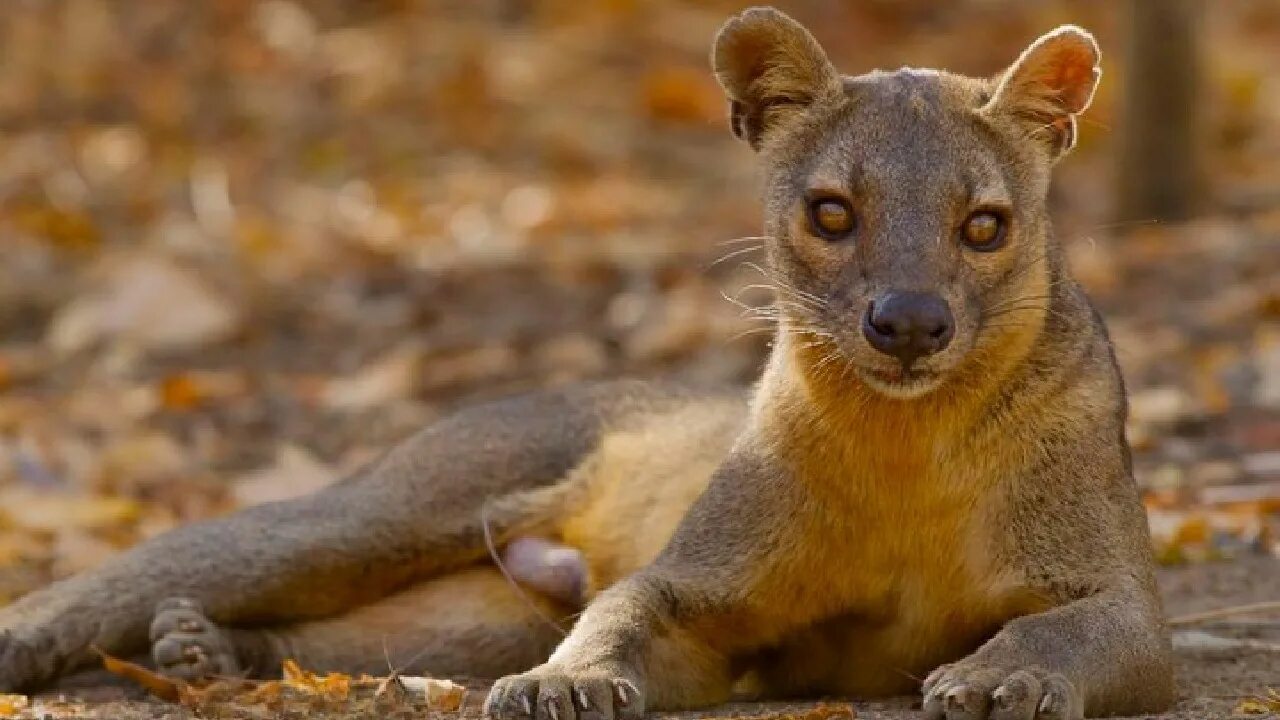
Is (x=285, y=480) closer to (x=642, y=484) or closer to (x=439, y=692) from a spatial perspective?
(x=642, y=484)

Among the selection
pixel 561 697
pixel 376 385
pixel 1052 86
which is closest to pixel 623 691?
pixel 561 697

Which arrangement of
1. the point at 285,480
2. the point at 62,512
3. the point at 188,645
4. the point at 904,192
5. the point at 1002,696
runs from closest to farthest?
the point at 1002,696
the point at 904,192
the point at 188,645
the point at 62,512
the point at 285,480

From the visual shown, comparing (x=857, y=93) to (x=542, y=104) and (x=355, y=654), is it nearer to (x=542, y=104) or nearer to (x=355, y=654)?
(x=355, y=654)

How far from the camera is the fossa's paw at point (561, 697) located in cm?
459

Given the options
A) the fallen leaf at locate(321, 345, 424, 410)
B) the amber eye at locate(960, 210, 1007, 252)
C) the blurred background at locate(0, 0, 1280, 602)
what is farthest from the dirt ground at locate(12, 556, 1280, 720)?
the fallen leaf at locate(321, 345, 424, 410)

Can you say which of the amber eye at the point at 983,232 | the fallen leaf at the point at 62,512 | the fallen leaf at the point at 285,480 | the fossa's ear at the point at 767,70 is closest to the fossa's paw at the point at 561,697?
the amber eye at the point at 983,232

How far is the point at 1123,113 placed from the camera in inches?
448

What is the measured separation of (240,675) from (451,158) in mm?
8359

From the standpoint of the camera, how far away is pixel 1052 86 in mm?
5336

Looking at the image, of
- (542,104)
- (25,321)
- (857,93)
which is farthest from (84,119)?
(857,93)

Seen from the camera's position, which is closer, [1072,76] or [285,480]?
[1072,76]

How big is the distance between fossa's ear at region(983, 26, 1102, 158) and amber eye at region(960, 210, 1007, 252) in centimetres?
34

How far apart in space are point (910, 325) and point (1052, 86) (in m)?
0.96

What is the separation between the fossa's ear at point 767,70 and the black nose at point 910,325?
2.61 feet
